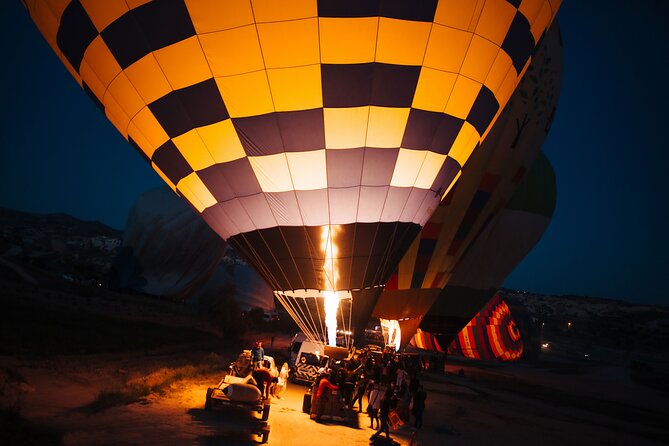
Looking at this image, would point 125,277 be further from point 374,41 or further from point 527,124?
point 374,41

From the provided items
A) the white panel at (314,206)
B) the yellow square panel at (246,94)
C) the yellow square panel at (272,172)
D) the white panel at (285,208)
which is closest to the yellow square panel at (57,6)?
the yellow square panel at (246,94)

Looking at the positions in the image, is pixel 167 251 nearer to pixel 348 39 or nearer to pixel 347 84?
pixel 347 84

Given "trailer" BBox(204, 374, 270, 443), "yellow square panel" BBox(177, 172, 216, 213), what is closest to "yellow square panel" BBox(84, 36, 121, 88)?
"yellow square panel" BBox(177, 172, 216, 213)

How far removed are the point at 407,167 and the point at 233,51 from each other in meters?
3.04

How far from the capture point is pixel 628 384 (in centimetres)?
2238

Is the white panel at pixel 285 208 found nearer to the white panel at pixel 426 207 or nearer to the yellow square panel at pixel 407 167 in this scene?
the yellow square panel at pixel 407 167

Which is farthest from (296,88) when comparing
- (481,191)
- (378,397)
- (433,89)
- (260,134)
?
(481,191)

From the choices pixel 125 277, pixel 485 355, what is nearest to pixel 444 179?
pixel 485 355

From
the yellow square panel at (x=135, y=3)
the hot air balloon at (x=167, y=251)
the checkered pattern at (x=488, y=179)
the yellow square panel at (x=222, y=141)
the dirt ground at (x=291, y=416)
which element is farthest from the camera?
the hot air balloon at (x=167, y=251)

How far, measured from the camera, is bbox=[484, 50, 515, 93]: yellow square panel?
7.23m

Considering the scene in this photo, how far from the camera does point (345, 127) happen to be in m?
6.79

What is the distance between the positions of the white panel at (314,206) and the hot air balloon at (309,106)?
0.02 metres

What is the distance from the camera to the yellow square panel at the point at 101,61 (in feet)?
21.6

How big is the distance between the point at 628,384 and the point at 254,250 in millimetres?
21950
